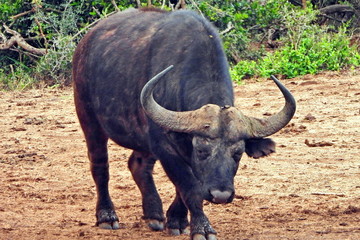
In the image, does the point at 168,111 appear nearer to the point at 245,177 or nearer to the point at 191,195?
the point at 191,195

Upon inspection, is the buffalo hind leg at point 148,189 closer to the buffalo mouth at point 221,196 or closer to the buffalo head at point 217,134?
the buffalo head at point 217,134

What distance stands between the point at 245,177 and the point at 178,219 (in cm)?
195

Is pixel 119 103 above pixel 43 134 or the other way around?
above

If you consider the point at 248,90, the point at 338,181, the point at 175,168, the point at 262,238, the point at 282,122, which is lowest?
the point at 248,90

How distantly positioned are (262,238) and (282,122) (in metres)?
0.91

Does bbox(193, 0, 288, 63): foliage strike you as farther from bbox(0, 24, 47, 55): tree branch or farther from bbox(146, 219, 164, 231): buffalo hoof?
bbox(146, 219, 164, 231): buffalo hoof

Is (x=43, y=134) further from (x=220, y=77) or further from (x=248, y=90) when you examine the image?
(x=220, y=77)

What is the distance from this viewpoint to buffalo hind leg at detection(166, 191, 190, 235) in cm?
646

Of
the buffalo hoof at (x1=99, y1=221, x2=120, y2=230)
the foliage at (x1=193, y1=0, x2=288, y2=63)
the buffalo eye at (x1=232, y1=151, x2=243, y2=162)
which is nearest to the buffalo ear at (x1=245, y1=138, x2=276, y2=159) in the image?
the buffalo eye at (x1=232, y1=151, x2=243, y2=162)

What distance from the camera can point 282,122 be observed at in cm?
573

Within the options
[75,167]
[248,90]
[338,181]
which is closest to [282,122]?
[338,181]

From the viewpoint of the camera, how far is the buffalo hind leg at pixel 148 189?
265 inches

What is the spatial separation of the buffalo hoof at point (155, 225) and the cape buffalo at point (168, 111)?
0.03 feet

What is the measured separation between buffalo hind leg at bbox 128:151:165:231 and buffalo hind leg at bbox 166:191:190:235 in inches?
9.8
